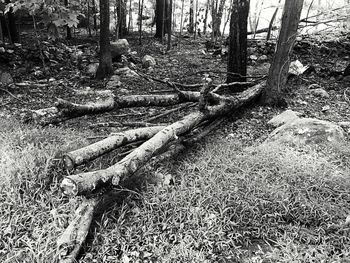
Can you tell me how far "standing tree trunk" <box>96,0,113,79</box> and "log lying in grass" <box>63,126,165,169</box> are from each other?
14.0 ft

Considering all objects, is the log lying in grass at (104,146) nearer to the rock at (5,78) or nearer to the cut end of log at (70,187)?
the cut end of log at (70,187)

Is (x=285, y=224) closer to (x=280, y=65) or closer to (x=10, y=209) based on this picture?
(x=10, y=209)

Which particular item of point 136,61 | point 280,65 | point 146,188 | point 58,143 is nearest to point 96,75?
point 136,61

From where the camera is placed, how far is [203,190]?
3.06 metres

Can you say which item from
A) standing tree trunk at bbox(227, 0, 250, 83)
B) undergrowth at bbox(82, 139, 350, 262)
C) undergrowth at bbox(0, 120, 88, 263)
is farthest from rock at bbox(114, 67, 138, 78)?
undergrowth at bbox(82, 139, 350, 262)

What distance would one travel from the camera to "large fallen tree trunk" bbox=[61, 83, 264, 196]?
2.48 meters

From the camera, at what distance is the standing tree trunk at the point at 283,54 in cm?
486

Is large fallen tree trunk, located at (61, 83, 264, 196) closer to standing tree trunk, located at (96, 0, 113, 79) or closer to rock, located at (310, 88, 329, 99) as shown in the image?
rock, located at (310, 88, 329, 99)

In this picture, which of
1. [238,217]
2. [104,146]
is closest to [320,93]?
[238,217]

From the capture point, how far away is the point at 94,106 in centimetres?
376

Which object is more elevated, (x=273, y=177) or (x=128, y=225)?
(x=273, y=177)

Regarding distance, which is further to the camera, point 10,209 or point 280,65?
point 280,65

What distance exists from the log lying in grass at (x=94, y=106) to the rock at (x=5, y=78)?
12.0 ft

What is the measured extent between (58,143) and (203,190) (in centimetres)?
212
